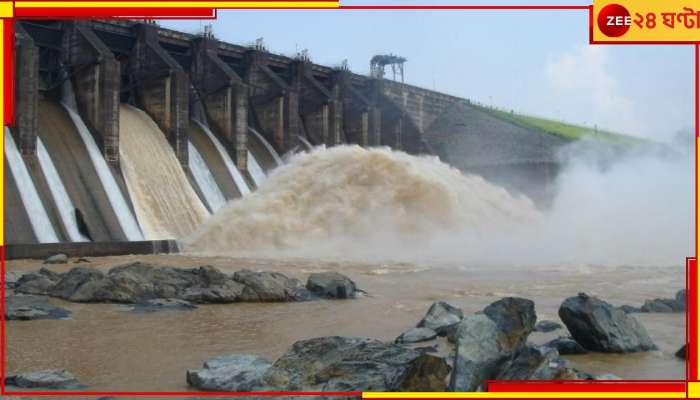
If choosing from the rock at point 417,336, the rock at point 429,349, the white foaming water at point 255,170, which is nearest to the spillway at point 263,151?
the white foaming water at point 255,170

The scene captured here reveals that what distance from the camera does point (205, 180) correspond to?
98.5 feet

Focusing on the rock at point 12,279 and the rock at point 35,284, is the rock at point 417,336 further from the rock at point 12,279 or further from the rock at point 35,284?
the rock at point 12,279

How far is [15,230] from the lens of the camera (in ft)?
69.1

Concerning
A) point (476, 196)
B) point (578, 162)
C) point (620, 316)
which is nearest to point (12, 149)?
point (476, 196)

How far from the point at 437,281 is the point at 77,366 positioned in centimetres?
997

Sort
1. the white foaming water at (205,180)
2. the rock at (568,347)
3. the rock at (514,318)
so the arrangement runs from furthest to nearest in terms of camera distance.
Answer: the white foaming water at (205,180) → the rock at (568,347) → the rock at (514,318)

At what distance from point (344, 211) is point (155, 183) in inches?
295

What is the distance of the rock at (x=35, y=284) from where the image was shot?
40.3 ft

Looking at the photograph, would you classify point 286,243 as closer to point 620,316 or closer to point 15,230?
point 15,230

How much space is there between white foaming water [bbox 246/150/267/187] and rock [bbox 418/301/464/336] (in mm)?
23858

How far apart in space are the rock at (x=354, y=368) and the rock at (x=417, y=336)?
239 cm

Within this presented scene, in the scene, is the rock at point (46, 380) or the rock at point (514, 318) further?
the rock at point (46, 380)

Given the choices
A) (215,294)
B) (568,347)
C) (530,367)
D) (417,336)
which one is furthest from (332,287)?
(530,367)

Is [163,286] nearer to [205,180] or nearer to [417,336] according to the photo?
[417,336]
